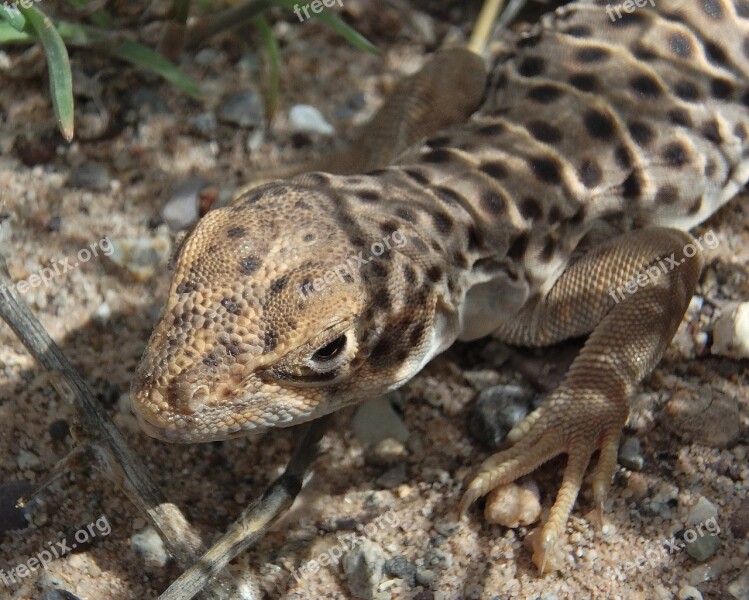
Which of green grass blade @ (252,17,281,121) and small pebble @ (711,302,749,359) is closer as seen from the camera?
small pebble @ (711,302,749,359)

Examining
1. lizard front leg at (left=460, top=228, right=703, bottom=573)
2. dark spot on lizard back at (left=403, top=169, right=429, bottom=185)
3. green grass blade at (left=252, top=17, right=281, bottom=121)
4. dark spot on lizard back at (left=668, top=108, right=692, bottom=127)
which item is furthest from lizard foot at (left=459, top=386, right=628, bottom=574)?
green grass blade at (left=252, top=17, right=281, bottom=121)

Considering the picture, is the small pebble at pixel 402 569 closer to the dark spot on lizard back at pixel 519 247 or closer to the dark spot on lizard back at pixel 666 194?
the dark spot on lizard back at pixel 519 247

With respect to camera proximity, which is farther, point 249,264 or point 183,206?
point 183,206

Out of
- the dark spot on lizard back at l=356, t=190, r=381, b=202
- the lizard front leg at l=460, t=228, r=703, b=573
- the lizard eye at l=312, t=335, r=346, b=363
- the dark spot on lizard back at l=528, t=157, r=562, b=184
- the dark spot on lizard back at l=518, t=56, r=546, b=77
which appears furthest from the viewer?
the dark spot on lizard back at l=518, t=56, r=546, b=77

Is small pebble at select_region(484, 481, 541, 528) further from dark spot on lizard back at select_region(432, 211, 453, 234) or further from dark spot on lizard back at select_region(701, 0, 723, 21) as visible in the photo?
dark spot on lizard back at select_region(701, 0, 723, 21)

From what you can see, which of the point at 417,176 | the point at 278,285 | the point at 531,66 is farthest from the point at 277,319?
the point at 531,66

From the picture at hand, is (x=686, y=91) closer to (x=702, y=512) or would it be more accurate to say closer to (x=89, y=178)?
(x=702, y=512)
